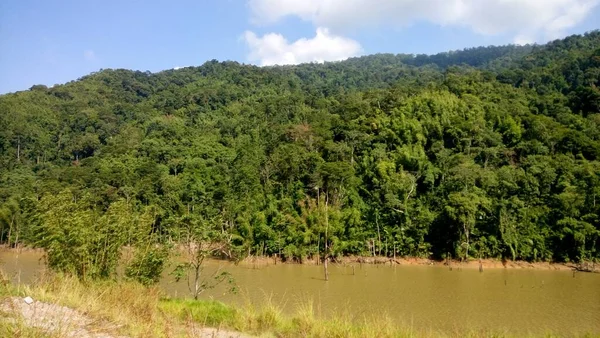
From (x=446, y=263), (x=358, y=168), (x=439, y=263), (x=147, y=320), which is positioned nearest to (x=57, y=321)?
(x=147, y=320)

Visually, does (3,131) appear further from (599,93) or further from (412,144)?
(599,93)

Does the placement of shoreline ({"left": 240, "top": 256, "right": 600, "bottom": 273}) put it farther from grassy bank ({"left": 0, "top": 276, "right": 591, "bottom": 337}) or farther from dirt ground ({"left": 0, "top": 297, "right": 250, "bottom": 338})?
dirt ground ({"left": 0, "top": 297, "right": 250, "bottom": 338})

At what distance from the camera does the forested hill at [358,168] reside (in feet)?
114

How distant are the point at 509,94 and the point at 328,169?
1151 inches

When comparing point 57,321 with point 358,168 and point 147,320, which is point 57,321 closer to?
point 147,320

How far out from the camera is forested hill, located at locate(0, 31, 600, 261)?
34.7 m

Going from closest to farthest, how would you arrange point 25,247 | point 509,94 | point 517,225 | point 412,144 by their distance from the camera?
point 517,225 → point 25,247 → point 412,144 → point 509,94

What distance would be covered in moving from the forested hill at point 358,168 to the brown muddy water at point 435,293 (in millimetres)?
3022

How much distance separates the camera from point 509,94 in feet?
176

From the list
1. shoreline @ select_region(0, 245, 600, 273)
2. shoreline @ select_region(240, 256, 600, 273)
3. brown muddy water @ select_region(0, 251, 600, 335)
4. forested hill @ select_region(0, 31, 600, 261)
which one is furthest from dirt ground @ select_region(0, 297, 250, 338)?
shoreline @ select_region(240, 256, 600, 273)

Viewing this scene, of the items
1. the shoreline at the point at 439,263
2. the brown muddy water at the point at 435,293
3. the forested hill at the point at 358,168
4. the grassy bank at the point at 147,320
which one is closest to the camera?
the grassy bank at the point at 147,320

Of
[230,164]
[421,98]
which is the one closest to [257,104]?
[230,164]

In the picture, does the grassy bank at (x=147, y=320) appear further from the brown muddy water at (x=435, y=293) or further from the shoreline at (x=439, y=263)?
the shoreline at (x=439, y=263)

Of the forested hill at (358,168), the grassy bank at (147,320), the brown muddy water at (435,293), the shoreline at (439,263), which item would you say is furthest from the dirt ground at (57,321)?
the shoreline at (439,263)
